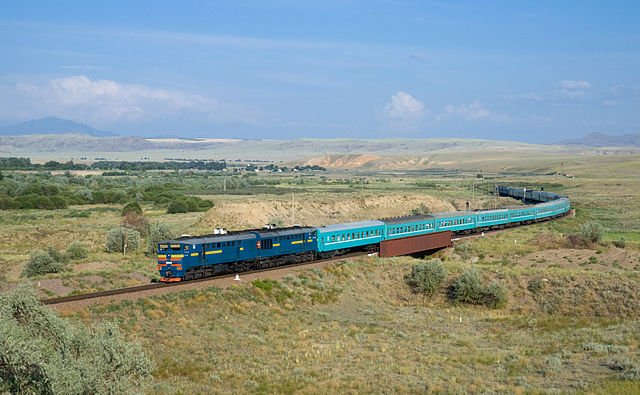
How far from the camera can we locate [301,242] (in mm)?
47000

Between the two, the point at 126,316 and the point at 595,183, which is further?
the point at 595,183

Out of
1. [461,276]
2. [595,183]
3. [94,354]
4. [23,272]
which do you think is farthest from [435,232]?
[595,183]

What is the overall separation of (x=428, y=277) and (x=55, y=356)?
105 ft

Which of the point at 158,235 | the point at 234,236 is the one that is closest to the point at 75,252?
the point at 158,235

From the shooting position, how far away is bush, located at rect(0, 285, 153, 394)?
715 inches

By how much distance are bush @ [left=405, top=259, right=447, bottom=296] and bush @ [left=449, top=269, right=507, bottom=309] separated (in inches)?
57.2

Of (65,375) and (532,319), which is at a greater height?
(65,375)

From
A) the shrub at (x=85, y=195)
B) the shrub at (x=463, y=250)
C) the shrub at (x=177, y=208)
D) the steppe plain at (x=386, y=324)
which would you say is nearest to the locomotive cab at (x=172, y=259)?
the steppe plain at (x=386, y=324)

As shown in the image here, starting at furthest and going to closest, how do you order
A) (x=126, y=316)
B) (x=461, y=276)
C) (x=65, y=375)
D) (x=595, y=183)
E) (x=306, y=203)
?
(x=595, y=183), (x=306, y=203), (x=461, y=276), (x=126, y=316), (x=65, y=375)

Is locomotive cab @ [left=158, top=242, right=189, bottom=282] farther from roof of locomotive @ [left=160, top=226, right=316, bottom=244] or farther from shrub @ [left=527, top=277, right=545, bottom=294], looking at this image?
shrub @ [left=527, top=277, right=545, bottom=294]

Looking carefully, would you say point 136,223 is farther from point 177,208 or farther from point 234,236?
point 234,236

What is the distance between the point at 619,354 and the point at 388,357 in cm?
1092

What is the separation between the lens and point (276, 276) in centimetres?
4166

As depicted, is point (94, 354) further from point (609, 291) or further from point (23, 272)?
point (609, 291)
